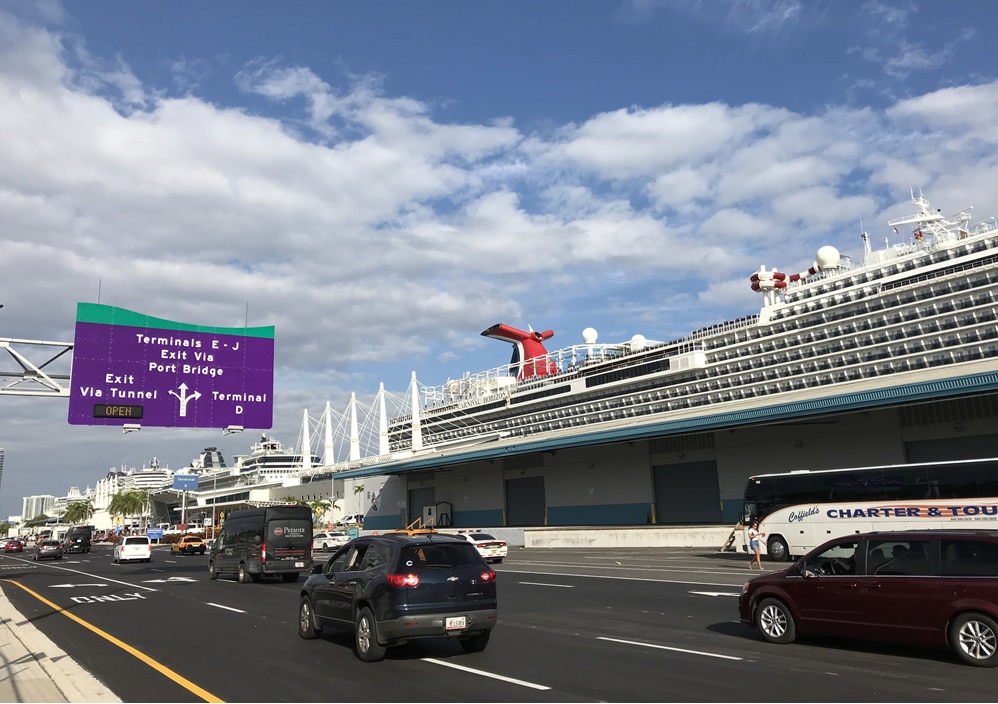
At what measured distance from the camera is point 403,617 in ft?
31.3

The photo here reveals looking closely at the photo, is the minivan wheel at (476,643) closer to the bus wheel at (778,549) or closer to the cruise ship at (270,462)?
the bus wheel at (778,549)

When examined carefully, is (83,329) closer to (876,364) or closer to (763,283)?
(876,364)

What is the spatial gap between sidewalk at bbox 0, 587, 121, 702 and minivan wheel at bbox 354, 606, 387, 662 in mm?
2954

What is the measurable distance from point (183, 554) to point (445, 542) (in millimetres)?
51688

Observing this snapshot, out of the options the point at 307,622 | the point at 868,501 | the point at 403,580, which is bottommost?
the point at 307,622

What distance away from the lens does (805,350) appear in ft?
227

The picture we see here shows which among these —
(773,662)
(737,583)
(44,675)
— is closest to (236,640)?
(44,675)

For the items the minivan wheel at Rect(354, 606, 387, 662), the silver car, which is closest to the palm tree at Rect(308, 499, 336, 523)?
the silver car

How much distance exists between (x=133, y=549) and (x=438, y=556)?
39750 millimetres

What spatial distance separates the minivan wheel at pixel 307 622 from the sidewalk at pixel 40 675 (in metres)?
3.17

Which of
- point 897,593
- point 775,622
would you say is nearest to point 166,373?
point 775,622

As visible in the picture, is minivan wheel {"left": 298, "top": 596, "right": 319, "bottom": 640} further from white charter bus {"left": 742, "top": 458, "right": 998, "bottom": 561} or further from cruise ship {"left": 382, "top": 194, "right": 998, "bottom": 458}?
cruise ship {"left": 382, "top": 194, "right": 998, "bottom": 458}

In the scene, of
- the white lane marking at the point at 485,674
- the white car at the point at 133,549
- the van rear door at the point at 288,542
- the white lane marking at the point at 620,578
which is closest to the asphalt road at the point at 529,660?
the white lane marking at the point at 485,674

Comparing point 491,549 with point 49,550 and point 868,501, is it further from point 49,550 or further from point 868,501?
point 49,550
